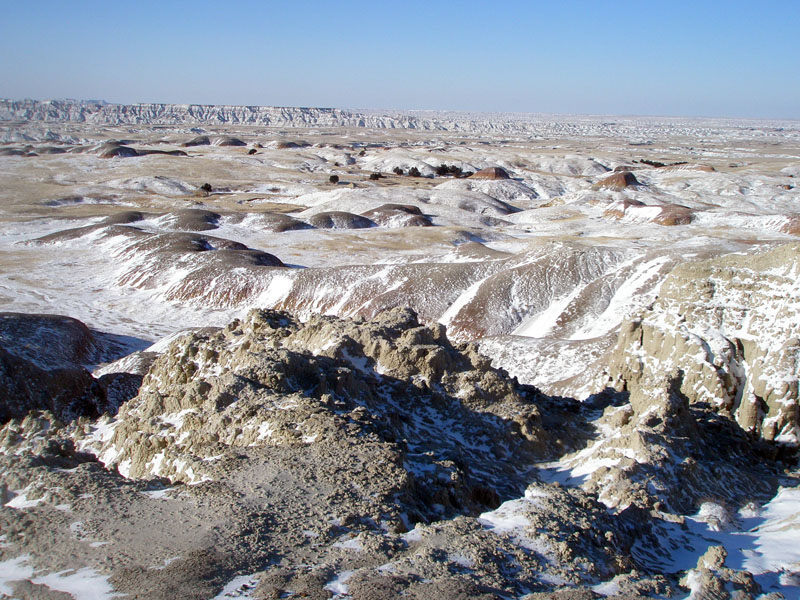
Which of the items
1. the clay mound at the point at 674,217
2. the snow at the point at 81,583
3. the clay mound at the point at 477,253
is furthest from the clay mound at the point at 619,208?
the snow at the point at 81,583

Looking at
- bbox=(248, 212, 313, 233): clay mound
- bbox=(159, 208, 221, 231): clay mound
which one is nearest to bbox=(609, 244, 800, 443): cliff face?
bbox=(248, 212, 313, 233): clay mound

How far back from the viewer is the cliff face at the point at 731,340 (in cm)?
1239

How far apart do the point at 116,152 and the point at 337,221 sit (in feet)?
190

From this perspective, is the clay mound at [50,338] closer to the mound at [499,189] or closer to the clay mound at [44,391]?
the clay mound at [44,391]

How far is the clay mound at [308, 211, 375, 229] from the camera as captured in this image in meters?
53.0

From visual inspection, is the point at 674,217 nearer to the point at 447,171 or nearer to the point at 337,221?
the point at 337,221

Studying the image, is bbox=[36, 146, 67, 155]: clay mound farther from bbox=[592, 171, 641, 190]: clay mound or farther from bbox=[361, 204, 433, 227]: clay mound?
bbox=[592, 171, 641, 190]: clay mound

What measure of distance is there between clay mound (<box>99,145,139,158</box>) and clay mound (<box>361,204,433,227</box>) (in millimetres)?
54826

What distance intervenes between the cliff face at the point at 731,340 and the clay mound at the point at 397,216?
40260mm

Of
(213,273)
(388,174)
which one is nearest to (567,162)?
(388,174)

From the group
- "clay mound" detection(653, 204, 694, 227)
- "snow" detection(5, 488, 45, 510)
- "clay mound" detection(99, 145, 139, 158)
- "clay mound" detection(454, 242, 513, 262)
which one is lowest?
"clay mound" detection(454, 242, 513, 262)

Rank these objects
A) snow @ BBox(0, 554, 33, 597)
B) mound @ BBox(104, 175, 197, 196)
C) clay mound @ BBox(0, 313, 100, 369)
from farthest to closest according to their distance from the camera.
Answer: mound @ BBox(104, 175, 197, 196) < clay mound @ BBox(0, 313, 100, 369) < snow @ BBox(0, 554, 33, 597)

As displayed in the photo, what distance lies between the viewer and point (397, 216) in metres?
56.1

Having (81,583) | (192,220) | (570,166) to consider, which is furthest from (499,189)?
(81,583)
